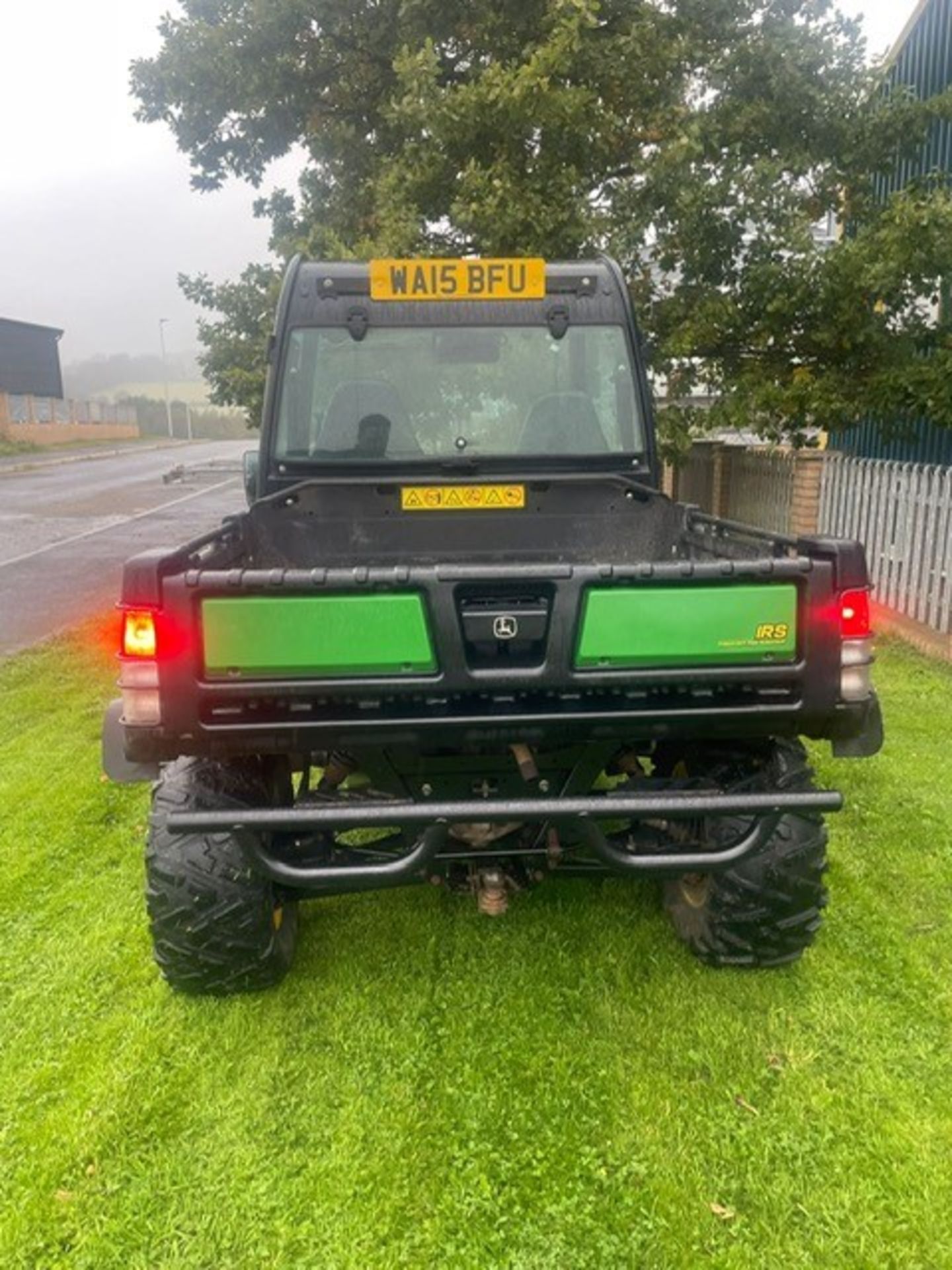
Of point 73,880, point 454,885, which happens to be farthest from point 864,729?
point 73,880

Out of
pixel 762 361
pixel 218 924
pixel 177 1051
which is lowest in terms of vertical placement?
pixel 177 1051

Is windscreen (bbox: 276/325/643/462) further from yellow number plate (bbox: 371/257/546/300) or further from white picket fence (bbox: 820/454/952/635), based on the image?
white picket fence (bbox: 820/454/952/635)

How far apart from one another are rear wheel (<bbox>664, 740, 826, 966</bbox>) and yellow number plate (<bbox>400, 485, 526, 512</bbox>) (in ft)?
4.84

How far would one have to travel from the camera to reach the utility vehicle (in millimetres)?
2488

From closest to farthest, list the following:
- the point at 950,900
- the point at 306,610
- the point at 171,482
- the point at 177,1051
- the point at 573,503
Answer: the point at 306,610
the point at 177,1051
the point at 950,900
the point at 573,503
the point at 171,482

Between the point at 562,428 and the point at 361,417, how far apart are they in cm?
87

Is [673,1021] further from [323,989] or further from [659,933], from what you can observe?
[323,989]

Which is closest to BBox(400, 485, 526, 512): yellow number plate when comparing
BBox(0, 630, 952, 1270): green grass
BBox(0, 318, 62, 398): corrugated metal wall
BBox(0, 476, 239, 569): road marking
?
BBox(0, 630, 952, 1270): green grass

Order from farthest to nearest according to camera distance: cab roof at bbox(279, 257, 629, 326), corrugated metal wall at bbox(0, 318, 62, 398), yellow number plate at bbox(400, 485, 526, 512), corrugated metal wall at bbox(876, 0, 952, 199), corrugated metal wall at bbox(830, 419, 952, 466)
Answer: corrugated metal wall at bbox(0, 318, 62, 398) → corrugated metal wall at bbox(876, 0, 952, 199) → corrugated metal wall at bbox(830, 419, 952, 466) → cab roof at bbox(279, 257, 629, 326) → yellow number plate at bbox(400, 485, 526, 512)

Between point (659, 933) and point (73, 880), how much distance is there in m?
2.41

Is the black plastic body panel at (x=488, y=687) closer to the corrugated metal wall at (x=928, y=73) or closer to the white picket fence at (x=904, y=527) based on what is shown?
the white picket fence at (x=904, y=527)

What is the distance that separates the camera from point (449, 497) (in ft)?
13.2

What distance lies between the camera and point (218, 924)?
2.99m

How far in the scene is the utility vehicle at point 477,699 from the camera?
8.16 feet
